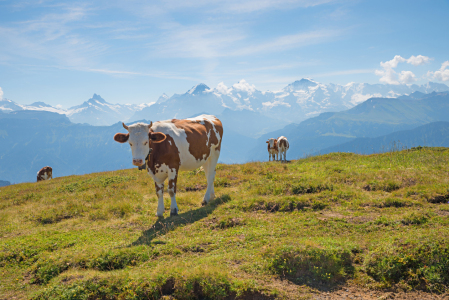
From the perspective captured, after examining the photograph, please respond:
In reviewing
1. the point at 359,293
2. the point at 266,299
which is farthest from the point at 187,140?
the point at 359,293

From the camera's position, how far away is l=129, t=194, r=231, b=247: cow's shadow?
8.25 metres

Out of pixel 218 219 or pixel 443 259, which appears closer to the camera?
pixel 443 259

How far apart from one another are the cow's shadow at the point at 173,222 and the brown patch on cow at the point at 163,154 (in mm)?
1844

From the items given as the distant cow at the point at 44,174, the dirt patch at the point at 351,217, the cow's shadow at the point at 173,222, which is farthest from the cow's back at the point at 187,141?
the distant cow at the point at 44,174

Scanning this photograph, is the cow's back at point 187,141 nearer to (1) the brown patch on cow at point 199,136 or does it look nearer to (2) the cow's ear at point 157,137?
(1) the brown patch on cow at point 199,136

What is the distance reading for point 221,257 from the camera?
6.58 meters

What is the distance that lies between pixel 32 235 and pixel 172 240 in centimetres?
502

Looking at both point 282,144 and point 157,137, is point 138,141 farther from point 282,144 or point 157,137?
A: point 282,144

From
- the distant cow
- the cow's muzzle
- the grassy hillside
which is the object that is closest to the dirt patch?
the grassy hillside

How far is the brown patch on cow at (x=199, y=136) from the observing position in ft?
37.0

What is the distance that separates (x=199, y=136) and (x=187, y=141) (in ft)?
2.78

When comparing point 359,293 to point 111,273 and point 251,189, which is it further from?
point 251,189

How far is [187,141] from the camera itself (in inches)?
434

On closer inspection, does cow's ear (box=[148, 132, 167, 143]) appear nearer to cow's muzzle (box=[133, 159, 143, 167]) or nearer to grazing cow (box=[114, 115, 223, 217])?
grazing cow (box=[114, 115, 223, 217])
